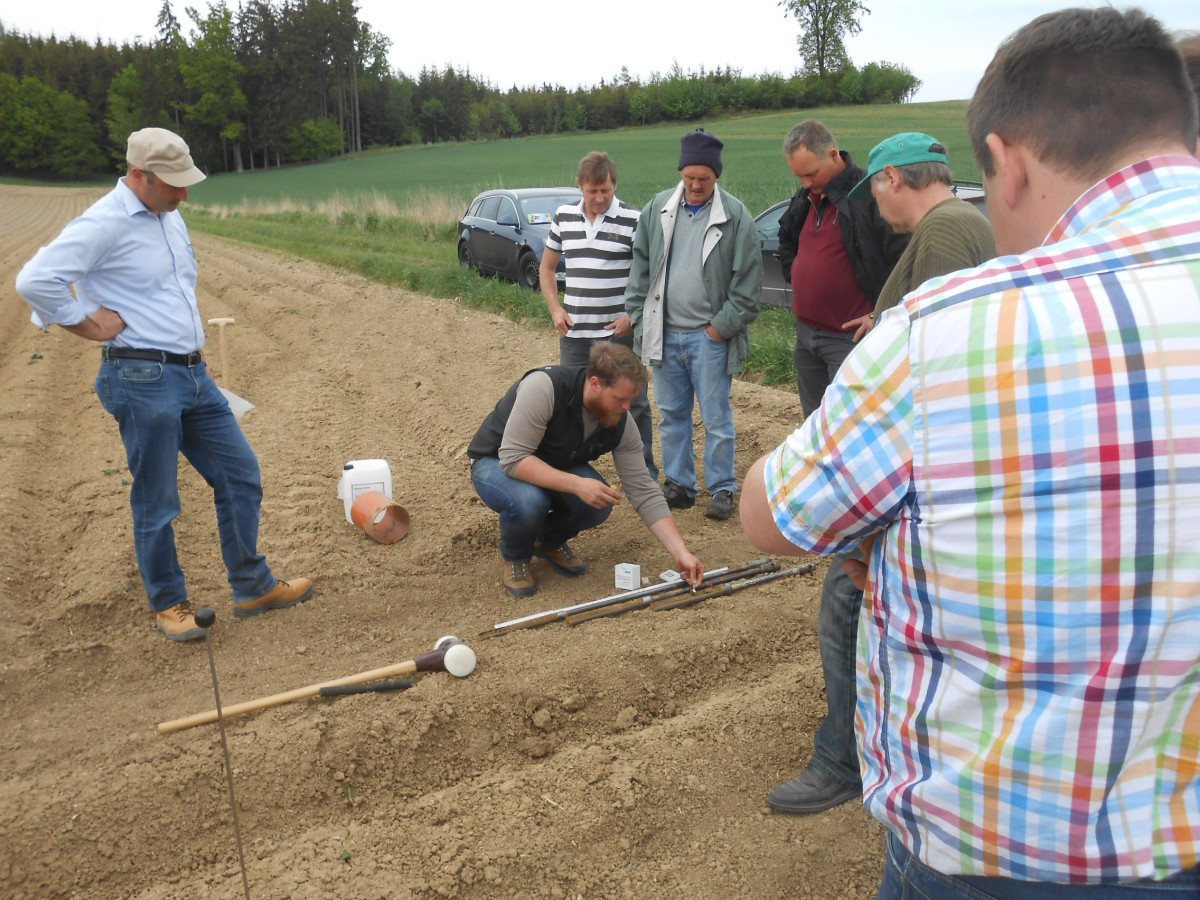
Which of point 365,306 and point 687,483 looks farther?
point 365,306

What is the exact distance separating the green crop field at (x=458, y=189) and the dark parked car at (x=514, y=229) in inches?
21.8

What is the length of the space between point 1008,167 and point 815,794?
2.17 metres

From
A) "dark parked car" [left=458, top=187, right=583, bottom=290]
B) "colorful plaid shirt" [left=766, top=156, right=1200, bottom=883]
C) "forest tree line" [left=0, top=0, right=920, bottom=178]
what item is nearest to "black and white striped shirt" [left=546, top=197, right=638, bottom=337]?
"colorful plaid shirt" [left=766, top=156, right=1200, bottom=883]

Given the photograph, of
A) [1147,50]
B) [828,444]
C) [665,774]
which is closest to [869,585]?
[828,444]

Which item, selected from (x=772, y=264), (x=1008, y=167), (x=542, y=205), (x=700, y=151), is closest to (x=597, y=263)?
(x=700, y=151)

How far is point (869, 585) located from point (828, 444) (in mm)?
260

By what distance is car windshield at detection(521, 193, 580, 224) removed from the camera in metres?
12.3

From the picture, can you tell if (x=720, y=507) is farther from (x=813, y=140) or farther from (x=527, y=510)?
(x=813, y=140)

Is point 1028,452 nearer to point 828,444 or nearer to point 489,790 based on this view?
point 828,444

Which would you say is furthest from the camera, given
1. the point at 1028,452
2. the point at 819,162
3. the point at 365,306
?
the point at 365,306

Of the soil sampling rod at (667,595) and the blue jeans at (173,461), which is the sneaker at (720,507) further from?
the blue jeans at (173,461)

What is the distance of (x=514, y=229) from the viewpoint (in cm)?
1255

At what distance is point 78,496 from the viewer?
580cm

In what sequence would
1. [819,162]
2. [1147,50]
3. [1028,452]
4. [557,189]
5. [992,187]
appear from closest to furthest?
[1028,452] < [1147,50] < [992,187] < [819,162] < [557,189]
